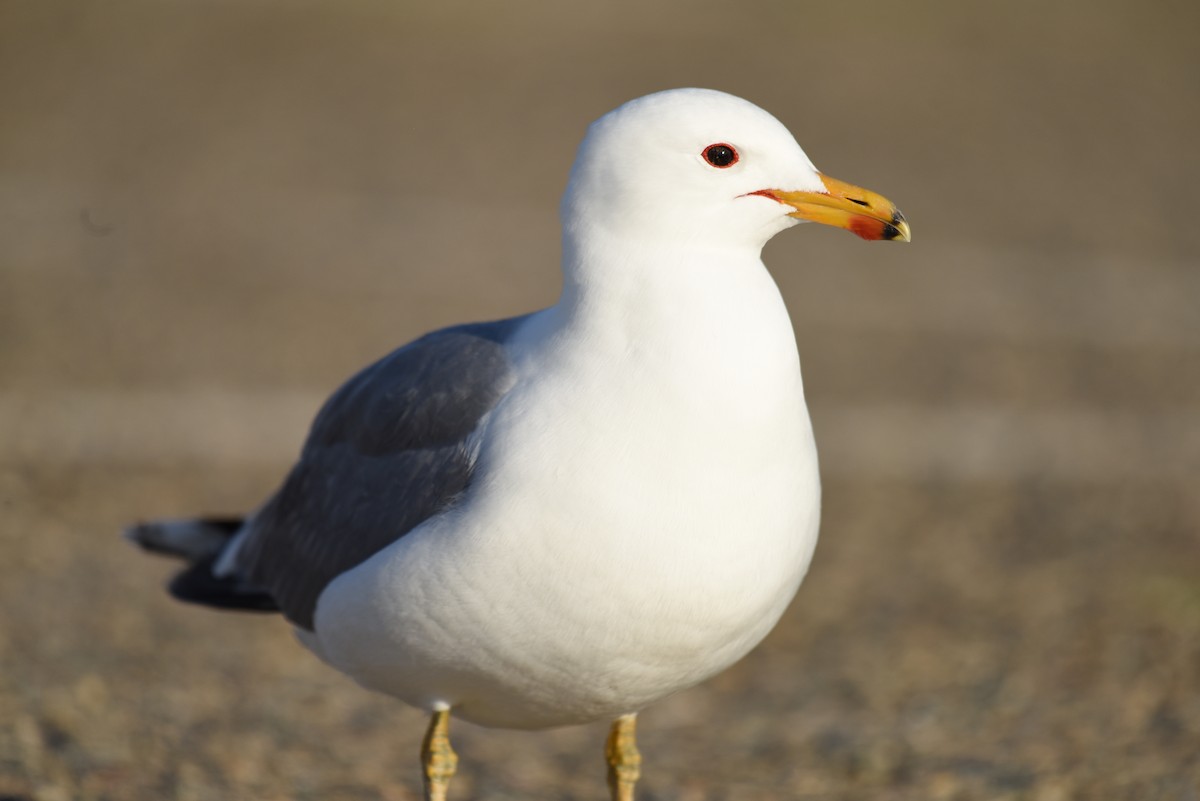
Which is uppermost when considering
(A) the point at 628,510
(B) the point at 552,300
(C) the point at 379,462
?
(A) the point at 628,510

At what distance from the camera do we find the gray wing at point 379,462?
12.1 ft

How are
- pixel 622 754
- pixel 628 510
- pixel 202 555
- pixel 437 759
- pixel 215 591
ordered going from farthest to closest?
pixel 202 555 → pixel 215 591 → pixel 622 754 → pixel 437 759 → pixel 628 510

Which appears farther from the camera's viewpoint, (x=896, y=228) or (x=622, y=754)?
(x=622, y=754)

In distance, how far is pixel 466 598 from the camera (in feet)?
11.4

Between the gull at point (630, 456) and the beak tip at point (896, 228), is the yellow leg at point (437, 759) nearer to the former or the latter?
the gull at point (630, 456)

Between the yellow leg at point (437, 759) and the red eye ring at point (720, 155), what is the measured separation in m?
1.63

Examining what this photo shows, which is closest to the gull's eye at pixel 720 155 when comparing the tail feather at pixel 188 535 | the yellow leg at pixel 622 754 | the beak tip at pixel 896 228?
the beak tip at pixel 896 228

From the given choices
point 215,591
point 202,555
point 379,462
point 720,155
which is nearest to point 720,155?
point 720,155

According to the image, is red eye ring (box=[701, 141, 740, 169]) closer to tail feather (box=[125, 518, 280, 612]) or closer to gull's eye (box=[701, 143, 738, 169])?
gull's eye (box=[701, 143, 738, 169])

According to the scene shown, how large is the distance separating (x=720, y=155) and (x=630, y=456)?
0.75 m

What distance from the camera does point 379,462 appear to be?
3.99 meters

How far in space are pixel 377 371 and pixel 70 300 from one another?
7285mm

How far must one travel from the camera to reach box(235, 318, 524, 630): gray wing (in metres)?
3.69

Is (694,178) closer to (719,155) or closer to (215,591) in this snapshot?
(719,155)
